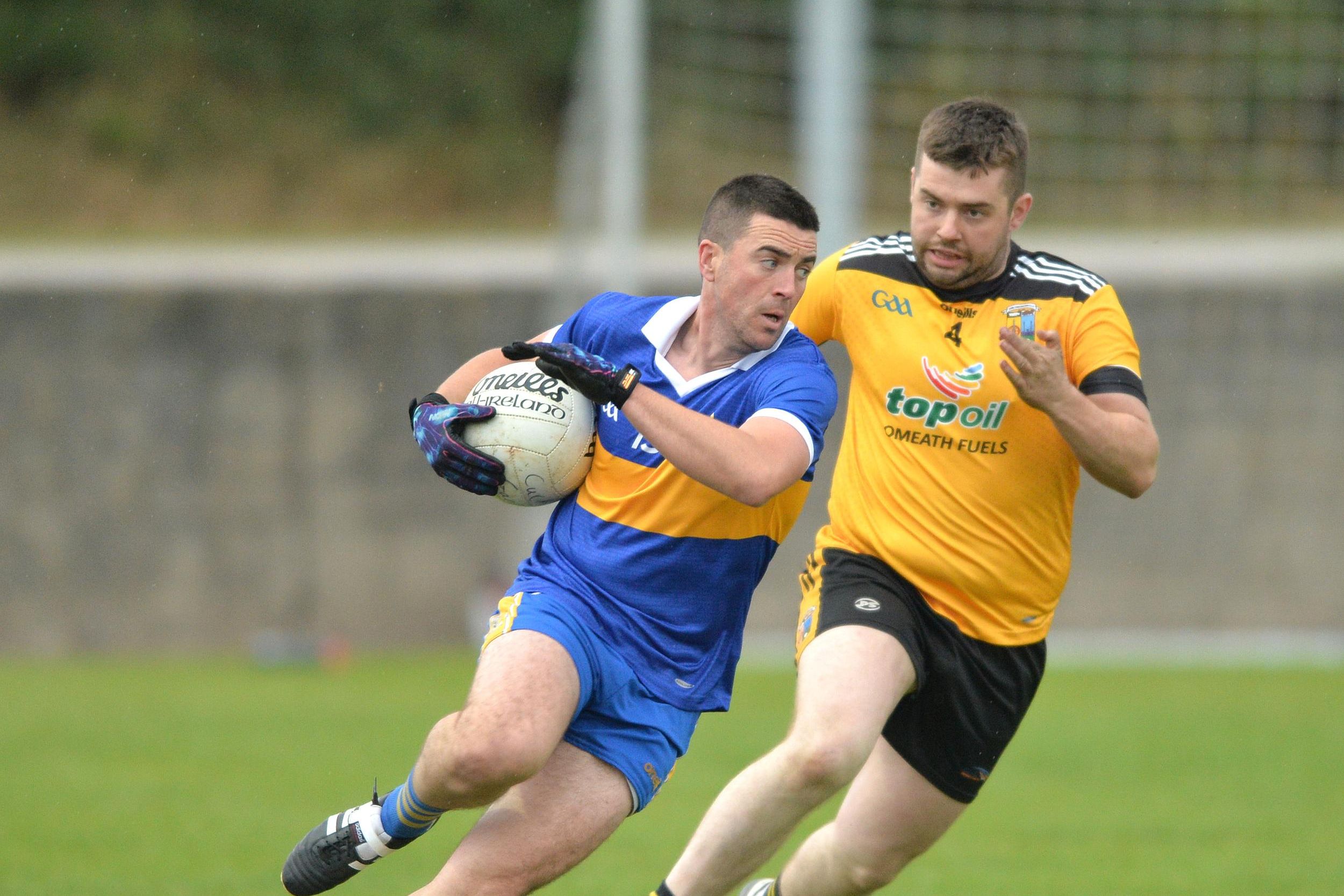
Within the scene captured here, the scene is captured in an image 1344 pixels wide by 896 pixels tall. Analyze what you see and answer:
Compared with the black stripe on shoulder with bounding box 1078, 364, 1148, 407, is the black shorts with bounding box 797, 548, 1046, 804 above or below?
below

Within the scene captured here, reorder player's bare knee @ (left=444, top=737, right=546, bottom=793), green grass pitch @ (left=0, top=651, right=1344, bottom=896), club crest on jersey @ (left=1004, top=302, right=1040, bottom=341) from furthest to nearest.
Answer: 1. green grass pitch @ (left=0, top=651, right=1344, bottom=896)
2. club crest on jersey @ (left=1004, top=302, right=1040, bottom=341)
3. player's bare knee @ (left=444, top=737, right=546, bottom=793)

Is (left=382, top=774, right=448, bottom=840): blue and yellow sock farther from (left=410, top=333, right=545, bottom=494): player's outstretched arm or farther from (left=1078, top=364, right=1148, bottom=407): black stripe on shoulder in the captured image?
(left=1078, top=364, right=1148, bottom=407): black stripe on shoulder

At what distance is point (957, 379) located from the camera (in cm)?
497

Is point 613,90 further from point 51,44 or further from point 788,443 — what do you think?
point 51,44

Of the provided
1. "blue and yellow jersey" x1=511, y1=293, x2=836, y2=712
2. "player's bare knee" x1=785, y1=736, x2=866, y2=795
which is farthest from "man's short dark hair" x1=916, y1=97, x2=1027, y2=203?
"player's bare knee" x1=785, y1=736, x2=866, y2=795

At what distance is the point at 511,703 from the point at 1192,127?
10677 mm

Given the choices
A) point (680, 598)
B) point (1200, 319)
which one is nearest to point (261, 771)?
point (680, 598)

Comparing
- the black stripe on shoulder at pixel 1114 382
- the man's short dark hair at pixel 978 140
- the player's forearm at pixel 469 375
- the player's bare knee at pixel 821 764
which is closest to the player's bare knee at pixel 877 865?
the player's bare knee at pixel 821 764

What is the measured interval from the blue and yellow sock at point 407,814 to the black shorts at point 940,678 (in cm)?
122

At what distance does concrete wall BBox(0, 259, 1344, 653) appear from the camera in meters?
13.1

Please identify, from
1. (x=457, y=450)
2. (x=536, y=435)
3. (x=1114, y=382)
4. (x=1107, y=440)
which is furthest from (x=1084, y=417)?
(x=457, y=450)

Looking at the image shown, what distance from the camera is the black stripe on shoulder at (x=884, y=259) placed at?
17.0 feet

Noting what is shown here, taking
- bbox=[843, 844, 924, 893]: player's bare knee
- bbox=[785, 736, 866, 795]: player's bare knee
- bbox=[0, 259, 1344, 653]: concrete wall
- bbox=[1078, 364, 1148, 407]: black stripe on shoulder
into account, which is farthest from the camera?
bbox=[0, 259, 1344, 653]: concrete wall

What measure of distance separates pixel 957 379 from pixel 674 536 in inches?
42.5
